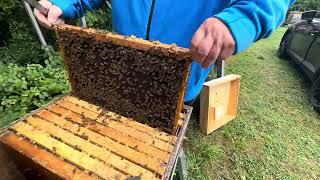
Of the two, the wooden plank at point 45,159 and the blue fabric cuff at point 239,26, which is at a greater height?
the blue fabric cuff at point 239,26

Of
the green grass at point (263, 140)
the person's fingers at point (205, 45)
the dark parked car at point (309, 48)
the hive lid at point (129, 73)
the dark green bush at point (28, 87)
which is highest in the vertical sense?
the person's fingers at point (205, 45)

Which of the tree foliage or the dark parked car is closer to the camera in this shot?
the dark parked car

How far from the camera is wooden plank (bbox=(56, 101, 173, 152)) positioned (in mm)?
1542

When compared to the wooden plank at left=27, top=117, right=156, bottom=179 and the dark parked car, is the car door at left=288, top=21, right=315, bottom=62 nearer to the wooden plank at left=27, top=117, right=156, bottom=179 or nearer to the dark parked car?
the dark parked car

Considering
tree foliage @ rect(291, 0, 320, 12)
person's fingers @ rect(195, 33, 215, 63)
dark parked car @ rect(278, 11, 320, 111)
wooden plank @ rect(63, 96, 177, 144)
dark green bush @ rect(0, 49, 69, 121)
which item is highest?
person's fingers @ rect(195, 33, 215, 63)

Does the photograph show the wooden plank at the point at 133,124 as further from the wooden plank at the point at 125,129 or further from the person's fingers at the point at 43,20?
the person's fingers at the point at 43,20

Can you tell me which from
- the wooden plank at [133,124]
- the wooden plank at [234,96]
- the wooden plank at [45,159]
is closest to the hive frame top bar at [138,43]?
the wooden plank at [133,124]

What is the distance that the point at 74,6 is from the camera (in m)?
1.90

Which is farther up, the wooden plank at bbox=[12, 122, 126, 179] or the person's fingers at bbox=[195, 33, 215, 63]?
the person's fingers at bbox=[195, 33, 215, 63]

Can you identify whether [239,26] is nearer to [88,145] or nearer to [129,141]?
[129,141]

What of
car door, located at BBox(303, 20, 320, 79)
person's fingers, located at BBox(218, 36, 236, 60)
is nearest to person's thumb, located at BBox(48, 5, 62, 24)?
person's fingers, located at BBox(218, 36, 236, 60)

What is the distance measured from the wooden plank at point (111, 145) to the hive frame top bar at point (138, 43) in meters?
0.58

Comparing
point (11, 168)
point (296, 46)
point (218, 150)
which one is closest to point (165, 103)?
point (11, 168)

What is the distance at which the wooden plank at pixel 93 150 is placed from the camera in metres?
1.37
